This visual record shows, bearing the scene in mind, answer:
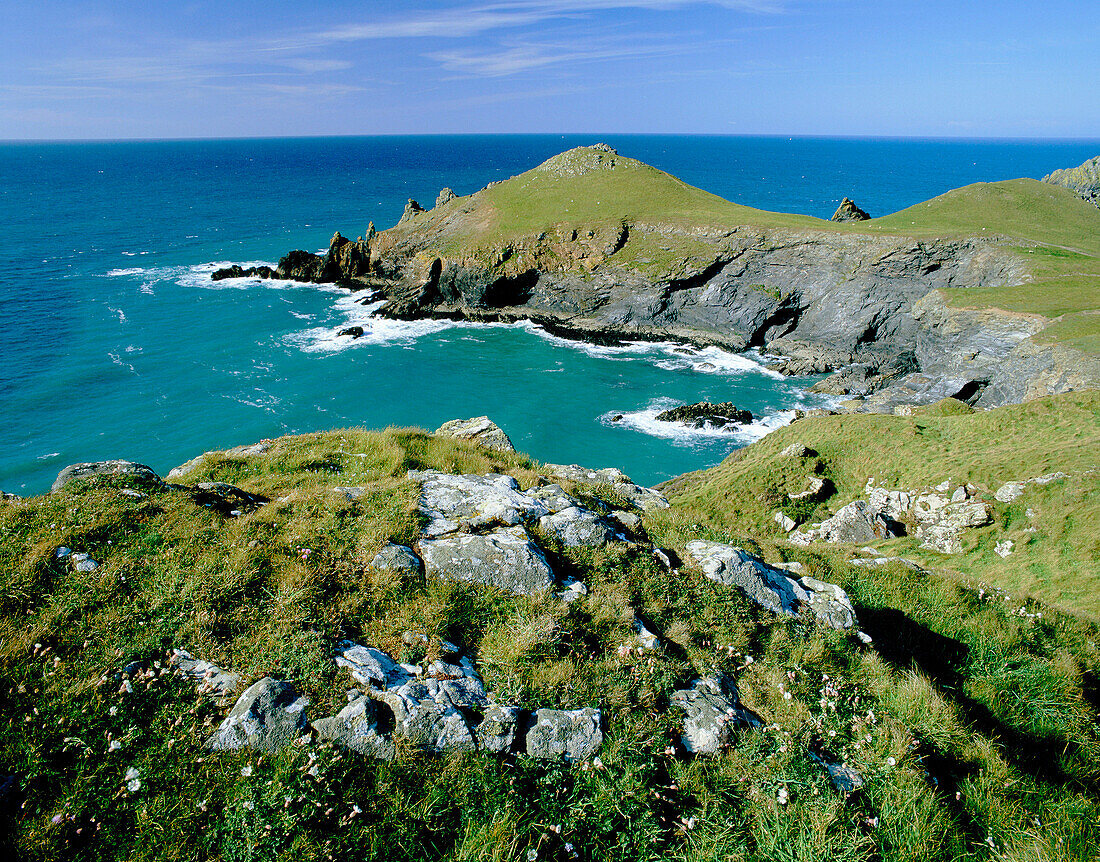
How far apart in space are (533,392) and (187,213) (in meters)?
121

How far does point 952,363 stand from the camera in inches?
1881

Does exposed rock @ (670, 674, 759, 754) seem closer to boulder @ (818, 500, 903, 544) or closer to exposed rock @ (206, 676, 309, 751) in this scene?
exposed rock @ (206, 676, 309, 751)

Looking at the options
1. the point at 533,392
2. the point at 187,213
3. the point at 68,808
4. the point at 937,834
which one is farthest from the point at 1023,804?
the point at 187,213

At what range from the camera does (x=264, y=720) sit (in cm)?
508

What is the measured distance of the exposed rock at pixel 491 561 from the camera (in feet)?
24.6

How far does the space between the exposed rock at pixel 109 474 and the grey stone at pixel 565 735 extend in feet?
26.1

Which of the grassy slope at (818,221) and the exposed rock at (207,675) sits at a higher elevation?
the grassy slope at (818,221)

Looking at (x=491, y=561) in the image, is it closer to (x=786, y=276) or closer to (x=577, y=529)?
(x=577, y=529)

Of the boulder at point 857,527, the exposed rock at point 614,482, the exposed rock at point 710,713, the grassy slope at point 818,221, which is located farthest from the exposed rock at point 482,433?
the grassy slope at point 818,221

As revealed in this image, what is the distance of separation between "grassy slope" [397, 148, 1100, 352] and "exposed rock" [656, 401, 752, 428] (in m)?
23.7

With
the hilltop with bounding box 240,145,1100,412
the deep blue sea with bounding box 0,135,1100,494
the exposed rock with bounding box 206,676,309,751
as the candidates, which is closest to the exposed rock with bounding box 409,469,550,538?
the exposed rock with bounding box 206,676,309,751

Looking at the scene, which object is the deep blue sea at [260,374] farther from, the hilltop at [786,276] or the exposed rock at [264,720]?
the exposed rock at [264,720]

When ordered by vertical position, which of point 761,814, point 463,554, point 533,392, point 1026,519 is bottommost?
point 533,392

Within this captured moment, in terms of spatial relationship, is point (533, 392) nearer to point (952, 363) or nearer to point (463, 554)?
point (952, 363)
